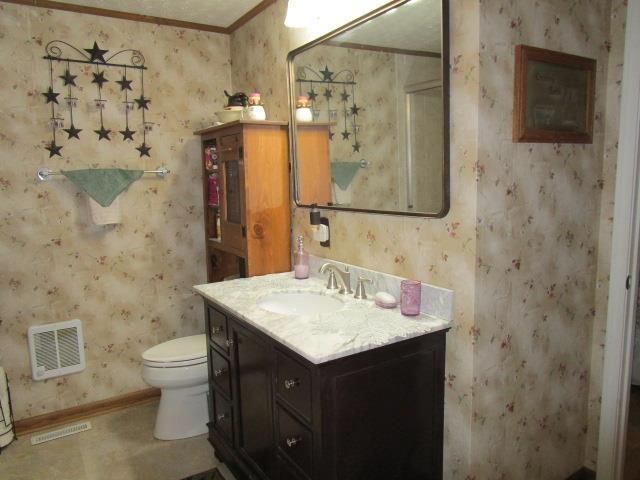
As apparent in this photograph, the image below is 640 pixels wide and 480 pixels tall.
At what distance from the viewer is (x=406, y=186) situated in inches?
71.4

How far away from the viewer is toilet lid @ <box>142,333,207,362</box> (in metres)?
2.55

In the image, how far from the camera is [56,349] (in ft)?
9.20

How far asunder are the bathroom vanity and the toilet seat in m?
0.61

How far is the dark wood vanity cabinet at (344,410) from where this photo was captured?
1458 millimetres

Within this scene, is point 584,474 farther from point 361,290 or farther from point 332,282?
point 332,282

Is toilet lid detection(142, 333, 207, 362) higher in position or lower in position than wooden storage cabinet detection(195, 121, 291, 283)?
lower

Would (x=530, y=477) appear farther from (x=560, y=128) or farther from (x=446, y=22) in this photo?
(x=446, y=22)

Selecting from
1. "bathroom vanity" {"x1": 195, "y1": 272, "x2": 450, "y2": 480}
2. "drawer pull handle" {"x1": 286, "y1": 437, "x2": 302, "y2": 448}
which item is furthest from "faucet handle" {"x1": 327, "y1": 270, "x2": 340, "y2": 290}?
"drawer pull handle" {"x1": 286, "y1": 437, "x2": 302, "y2": 448}

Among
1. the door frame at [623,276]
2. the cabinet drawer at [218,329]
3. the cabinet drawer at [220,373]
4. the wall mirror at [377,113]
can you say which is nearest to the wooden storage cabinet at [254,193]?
the wall mirror at [377,113]

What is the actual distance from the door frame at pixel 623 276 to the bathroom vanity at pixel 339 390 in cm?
77

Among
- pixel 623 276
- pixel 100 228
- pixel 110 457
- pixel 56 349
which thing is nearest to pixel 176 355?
pixel 110 457

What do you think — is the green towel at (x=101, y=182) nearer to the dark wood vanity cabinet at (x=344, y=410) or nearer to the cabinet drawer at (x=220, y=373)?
the cabinet drawer at (x=220, y=373)

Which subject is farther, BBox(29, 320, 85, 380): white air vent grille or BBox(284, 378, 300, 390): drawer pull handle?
BBox(29, 320, 85, 380): white air vent grille

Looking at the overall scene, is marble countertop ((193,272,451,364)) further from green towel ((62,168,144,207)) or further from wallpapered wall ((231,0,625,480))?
green towel ((62,168,144,207))
